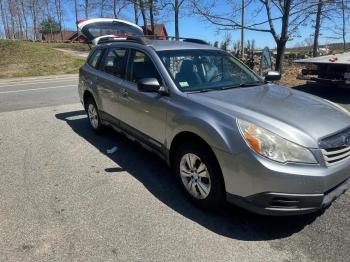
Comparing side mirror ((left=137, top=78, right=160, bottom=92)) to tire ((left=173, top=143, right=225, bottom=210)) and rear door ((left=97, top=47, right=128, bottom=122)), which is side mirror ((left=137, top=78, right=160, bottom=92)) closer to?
tire ((left=173, top=143, right=225, bottom=210))

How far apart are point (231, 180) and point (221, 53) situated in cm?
233

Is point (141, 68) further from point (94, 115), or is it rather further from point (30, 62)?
point (30, 62)

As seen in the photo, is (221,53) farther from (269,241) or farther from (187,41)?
(269,241)

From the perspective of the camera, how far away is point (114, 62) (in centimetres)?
545

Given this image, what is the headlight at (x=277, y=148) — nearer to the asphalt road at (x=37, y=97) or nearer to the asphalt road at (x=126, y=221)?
the asphalt road at (x=126, y=221)

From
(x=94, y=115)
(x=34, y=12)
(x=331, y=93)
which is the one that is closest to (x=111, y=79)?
(x=94, y=115)

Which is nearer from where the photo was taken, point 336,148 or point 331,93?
point 336,148

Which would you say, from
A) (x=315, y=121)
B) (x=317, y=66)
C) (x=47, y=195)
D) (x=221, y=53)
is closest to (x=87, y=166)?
(x=47, y=195)

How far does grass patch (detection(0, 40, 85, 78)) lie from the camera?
60.9 feet

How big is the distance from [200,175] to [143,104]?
1.29 meters

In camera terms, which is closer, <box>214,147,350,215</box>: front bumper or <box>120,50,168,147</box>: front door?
<box>214,147,350,215</box>: front bumper

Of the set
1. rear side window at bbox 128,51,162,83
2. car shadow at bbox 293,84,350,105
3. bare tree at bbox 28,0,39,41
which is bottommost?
car shadow at bbox 293,84,350,105

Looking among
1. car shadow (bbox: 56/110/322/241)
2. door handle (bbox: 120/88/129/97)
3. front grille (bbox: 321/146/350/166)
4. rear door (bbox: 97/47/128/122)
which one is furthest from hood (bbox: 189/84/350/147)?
rear door (bbox: 97/47/128/122)

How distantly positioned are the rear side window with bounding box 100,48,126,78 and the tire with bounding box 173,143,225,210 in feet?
6.09
